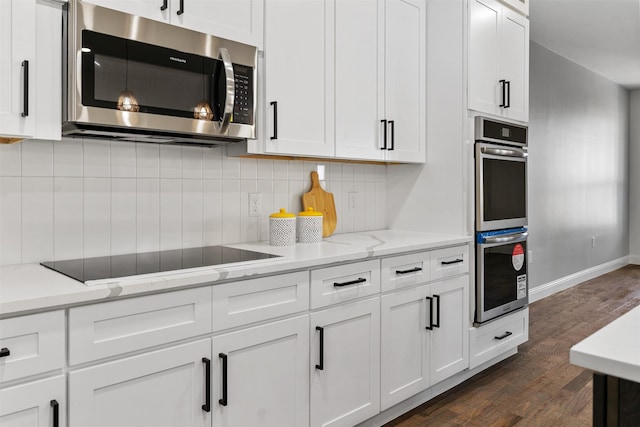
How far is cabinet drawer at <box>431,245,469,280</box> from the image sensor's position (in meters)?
2.49

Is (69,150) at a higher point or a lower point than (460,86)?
lower

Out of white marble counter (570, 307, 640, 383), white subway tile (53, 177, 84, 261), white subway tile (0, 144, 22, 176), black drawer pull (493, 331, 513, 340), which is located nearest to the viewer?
white marble counter (570, 307, 640, 383)

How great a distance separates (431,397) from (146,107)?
6.72 ft

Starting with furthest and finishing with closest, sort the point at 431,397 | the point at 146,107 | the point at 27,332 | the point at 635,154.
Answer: the point at 635,154
the point at 431,397
the point at 146,107
the point at 27,332

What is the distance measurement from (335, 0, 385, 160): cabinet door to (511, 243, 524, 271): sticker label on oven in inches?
45.2

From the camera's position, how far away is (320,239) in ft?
7.91

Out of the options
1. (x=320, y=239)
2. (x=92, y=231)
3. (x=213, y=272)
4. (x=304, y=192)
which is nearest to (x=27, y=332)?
(x=213, y=272)

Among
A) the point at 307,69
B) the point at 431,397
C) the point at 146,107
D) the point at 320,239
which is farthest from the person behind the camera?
the point at 431,397

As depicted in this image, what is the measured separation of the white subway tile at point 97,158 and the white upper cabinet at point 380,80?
41.6 inches

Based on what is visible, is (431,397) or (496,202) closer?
(431,397)

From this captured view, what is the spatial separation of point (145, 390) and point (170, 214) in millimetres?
843

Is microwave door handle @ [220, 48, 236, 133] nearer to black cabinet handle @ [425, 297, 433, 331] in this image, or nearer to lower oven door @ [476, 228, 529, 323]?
black cabinet handle @ [425, 297, 433, 331]

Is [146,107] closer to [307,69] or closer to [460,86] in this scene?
[307,69]

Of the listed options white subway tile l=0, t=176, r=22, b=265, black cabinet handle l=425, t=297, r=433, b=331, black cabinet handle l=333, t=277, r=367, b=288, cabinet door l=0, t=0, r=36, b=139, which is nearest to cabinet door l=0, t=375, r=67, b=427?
white subway tile l=0, t=176, r=22, b=265
